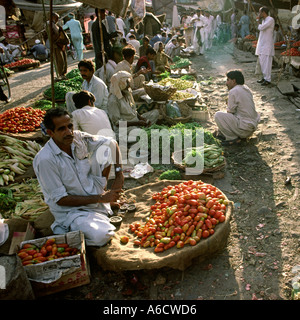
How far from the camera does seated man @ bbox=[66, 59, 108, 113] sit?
518 centimetres

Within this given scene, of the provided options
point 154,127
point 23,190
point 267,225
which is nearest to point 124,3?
point 154,127

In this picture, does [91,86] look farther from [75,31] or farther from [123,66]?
[75,31]

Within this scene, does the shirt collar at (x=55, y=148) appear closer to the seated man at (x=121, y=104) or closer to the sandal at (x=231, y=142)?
the seated man at (x=121, y=104)

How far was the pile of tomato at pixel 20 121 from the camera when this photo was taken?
18.3ft

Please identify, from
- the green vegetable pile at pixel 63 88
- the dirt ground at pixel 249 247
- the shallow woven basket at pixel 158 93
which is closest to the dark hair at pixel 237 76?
the dirt ground at pixel 249 247

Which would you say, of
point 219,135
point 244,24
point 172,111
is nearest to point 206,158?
point 219,135

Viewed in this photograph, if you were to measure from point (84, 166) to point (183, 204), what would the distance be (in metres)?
1.19

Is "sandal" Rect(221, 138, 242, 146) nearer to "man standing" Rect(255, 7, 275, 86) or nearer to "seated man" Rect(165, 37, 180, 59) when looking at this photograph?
"man standing" Rect(255, 7, 275, 86)

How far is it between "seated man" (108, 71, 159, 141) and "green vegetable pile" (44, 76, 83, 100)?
2.77 meters

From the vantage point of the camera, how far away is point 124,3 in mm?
4902

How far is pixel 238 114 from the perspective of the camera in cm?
571

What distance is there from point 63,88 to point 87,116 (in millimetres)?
4180

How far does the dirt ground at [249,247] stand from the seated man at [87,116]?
1027 mm

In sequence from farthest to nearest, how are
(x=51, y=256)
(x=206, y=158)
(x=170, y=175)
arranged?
(x=206, y=158) < (x=170, y=175) < (x=51, y=256)
